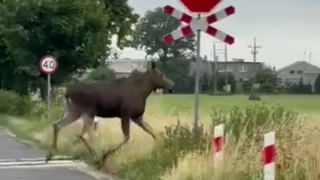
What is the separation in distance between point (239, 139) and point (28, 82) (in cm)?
2985

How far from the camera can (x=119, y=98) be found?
62.5 ft

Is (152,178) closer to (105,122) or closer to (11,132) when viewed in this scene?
(105,122)

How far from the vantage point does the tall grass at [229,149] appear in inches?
515

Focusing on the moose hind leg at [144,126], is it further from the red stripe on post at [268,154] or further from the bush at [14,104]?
the bush at [14,104]

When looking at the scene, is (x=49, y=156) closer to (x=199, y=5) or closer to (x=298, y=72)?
(x=199, y=5)

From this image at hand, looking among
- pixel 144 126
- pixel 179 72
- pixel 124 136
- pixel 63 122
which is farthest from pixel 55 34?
pixel 124 136

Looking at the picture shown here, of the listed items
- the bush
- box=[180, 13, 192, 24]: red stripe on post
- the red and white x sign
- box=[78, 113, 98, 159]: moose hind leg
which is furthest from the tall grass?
the bush

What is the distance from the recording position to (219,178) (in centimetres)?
1343

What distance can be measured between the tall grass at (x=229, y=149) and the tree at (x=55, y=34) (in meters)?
21.0

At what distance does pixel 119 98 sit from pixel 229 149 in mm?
5004

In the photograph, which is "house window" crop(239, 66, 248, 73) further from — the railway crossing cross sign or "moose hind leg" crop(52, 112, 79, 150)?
the railway crossing cross sign

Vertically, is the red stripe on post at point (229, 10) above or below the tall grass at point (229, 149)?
above

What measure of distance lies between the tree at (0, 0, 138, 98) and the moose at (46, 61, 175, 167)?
20430 millimetres

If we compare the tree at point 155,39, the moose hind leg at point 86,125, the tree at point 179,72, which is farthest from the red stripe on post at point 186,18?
the tree at point 155,39
